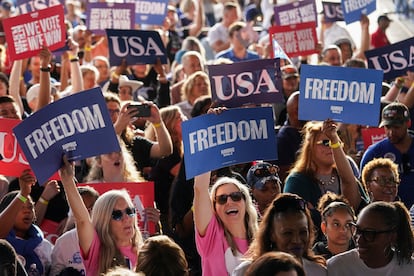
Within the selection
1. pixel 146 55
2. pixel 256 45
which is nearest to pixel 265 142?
pixel 146 55

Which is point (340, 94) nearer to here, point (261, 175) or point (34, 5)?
point (261, 175)

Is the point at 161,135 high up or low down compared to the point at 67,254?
up

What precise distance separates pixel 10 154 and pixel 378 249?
3.21m

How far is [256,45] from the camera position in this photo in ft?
57.7

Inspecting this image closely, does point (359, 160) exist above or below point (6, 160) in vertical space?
below

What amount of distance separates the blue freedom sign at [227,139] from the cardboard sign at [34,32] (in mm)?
4498

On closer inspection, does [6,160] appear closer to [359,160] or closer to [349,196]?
[349,196]

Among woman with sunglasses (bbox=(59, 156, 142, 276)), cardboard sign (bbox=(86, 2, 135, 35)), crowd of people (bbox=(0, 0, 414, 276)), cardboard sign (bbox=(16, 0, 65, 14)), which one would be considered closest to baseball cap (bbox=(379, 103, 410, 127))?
crowd of people (bbox=(0, 0, 414, 276))

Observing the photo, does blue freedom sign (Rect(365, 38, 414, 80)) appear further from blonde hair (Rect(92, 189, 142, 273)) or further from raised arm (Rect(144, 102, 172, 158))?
blonde hair (Rect(92, 189, 142, 273))

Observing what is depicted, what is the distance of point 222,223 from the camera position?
26.1 feet

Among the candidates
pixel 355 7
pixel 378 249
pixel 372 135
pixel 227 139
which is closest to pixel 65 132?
pixel 227 139

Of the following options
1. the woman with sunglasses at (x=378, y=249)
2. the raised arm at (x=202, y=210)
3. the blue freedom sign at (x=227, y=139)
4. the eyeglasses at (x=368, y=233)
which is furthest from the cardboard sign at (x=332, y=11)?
the eyeglasses at (x=368, y=233)

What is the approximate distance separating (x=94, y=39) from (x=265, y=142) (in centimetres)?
1058

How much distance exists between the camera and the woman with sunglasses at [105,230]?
7598mm
